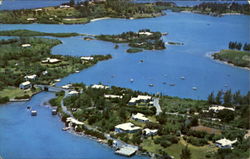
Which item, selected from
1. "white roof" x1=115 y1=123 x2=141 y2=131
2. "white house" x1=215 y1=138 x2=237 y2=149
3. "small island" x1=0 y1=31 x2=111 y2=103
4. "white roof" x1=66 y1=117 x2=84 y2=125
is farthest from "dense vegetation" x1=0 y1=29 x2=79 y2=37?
"white house" x1=215 y1=138 x2=237 y2=149

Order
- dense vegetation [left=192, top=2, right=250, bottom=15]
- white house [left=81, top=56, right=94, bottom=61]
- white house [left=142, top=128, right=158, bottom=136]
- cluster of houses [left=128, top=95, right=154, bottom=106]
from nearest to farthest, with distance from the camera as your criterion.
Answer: white house [left=142, top=128, right=158, bottom=136] → cluster of houses [left=128, top=95, right=154, bottom=106] → white house [left=81, top=56, right=94, bottom=61] → dense vegetation [left=192, top=2, right=250, bottom=15]

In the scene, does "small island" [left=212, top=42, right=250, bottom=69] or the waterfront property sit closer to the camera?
the waterfront property

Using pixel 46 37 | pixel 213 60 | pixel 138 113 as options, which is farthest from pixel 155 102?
pixel 46 37

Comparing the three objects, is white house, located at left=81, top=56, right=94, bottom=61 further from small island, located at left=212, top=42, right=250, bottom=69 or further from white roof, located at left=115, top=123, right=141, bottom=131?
white roof, located at left=115, top=123, right=141, bottom=131

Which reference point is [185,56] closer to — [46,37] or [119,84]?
[119,84]

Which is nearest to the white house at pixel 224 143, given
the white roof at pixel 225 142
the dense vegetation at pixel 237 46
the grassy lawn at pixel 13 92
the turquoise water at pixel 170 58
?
the white roof at pixel 225 142

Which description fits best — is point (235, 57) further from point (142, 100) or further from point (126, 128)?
point (126, 128)

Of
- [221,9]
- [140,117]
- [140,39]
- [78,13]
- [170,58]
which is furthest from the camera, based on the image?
[221,9]

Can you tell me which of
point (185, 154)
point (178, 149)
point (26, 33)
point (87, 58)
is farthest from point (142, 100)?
point (26, 33)
